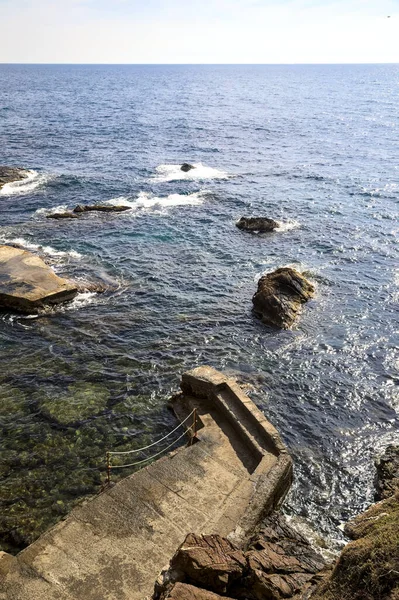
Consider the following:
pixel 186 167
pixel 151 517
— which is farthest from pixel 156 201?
pixel 151 517

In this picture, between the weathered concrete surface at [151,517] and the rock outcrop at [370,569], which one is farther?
the weathered concrete surface at [151,517]

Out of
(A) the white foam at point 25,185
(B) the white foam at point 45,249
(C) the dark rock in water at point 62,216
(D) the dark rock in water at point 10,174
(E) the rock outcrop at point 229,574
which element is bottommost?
(E) the rock outcrop at point 229,574

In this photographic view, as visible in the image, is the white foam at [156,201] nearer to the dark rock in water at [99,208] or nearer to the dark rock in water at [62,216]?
the dark rock in water at [99,208]

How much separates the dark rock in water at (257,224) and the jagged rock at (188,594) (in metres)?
28.6

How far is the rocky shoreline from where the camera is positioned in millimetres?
6945

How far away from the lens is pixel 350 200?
138ft

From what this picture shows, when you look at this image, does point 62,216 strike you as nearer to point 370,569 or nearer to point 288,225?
point 288,225

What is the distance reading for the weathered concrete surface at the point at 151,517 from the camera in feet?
33.4

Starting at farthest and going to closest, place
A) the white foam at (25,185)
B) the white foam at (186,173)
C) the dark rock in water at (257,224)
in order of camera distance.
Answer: the white foam at (186,173)
the white foam at (25,185)
the dark rock in water at (257,224)

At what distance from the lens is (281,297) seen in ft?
77.7

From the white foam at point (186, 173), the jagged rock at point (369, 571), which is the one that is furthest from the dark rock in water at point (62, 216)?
the jagged rock at point (369, 571)

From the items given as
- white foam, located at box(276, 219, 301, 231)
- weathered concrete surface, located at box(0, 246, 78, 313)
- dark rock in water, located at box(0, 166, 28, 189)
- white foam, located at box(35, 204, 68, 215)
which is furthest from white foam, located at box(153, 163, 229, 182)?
weathered concrete surface, located at box(0, 246, 78, 313)

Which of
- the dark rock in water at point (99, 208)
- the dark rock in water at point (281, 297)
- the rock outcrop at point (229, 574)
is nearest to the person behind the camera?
the rock outcrop at point (229, 574)

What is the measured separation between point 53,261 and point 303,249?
16.2 meters
